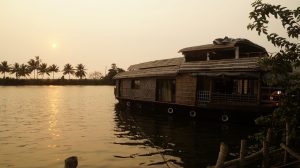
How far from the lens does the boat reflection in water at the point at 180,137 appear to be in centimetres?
1311

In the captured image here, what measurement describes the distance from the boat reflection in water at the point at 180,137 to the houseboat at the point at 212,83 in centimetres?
116

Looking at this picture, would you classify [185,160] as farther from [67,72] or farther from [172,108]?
[67,72]

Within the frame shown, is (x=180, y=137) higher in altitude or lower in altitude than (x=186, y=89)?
lower

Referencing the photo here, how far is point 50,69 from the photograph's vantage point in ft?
392

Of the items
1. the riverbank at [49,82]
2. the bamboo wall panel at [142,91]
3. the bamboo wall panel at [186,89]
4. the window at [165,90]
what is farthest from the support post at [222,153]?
the riverbank at [49,82]

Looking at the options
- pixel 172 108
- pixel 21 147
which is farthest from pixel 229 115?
pixel 21 147

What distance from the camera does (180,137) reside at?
17.4 meters

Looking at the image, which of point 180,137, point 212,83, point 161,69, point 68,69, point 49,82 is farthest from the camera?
point 68,69

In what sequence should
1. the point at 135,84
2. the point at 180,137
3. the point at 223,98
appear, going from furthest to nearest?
the point at 135,84
the point at 223,98
the point at 180,137

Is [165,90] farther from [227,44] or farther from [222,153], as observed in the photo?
[222,153]

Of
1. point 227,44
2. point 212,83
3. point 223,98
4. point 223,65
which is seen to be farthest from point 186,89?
point 227,44

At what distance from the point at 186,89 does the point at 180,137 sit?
617 centimetres

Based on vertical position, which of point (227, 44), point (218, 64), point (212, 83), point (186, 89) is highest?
point (227, 44)

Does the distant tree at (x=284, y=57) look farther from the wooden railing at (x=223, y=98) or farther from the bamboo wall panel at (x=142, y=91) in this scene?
the bamboo wall panel at (x=142, y=91)
